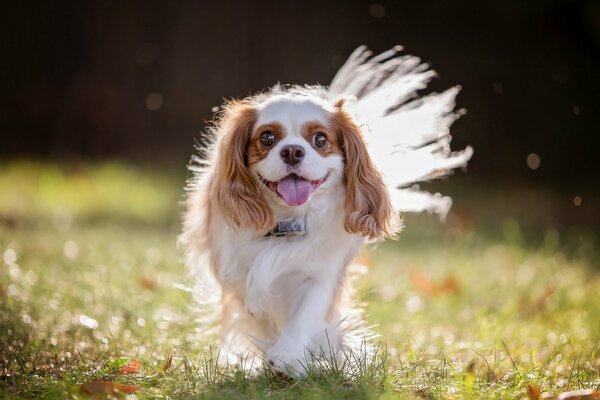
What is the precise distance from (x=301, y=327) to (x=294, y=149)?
66 cm

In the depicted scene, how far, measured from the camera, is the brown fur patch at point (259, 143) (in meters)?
2.94

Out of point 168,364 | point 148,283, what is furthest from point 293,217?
point 148,283

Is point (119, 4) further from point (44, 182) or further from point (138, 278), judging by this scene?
point (138, 278)

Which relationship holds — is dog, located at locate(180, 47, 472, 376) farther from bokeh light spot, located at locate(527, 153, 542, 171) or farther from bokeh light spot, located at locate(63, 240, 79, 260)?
bokeh light spot, located at locate(527, 153, 542, 171)

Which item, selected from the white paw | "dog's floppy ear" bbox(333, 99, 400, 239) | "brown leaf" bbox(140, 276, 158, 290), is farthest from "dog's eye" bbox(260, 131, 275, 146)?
"brown leaf" bbox(140, 276, 158, 290)

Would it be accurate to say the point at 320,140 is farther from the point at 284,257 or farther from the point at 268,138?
the point at 284,257

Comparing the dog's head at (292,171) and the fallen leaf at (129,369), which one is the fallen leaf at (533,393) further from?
the fallen leaf at (129,369)

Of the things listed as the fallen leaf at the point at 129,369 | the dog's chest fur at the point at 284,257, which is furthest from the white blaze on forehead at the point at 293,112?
the fallen leaf at the point at 129,369

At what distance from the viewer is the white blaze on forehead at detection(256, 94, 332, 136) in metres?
2.93

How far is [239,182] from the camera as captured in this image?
302 centimetres

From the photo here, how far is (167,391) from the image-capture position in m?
2.67

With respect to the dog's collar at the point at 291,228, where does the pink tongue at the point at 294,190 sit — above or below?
above

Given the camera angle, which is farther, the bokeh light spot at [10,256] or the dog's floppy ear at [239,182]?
the bokeh light spot at [10,256]

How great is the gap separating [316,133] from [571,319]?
2038mm
